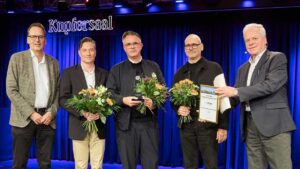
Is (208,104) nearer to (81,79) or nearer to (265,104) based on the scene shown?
(265,104)

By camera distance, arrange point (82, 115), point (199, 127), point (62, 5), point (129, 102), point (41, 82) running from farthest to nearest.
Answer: point (62, 5) → point (41, 82) → point (82, 115) → point (199, 127) → point (129, 102)

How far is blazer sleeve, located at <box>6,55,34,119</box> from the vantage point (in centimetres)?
384

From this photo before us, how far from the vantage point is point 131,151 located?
3.83 m

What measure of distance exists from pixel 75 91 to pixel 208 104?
1376 millimetres

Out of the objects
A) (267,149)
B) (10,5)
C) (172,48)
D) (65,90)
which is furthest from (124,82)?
(10,5)

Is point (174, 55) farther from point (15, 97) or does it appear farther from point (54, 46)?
point (15, 97)

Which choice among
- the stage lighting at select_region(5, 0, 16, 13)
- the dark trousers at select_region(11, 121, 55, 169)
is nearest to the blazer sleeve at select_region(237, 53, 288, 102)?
the dark trousers at select_region(11, 121, 55, 169)

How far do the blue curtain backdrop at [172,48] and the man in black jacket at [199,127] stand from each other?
2.62 metres

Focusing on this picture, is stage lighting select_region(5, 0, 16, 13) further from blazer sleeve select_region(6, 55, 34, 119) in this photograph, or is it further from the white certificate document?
the white certificate document

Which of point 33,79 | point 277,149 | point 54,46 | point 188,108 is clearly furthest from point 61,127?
point 277,149

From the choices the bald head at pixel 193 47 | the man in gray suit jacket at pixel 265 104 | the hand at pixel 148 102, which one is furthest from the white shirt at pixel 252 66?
the hand at pixel 148 102

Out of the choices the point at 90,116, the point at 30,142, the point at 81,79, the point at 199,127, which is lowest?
the point at 30,142

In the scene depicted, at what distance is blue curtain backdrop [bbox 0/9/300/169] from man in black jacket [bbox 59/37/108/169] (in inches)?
114

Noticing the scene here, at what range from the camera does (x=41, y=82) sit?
4012mm
